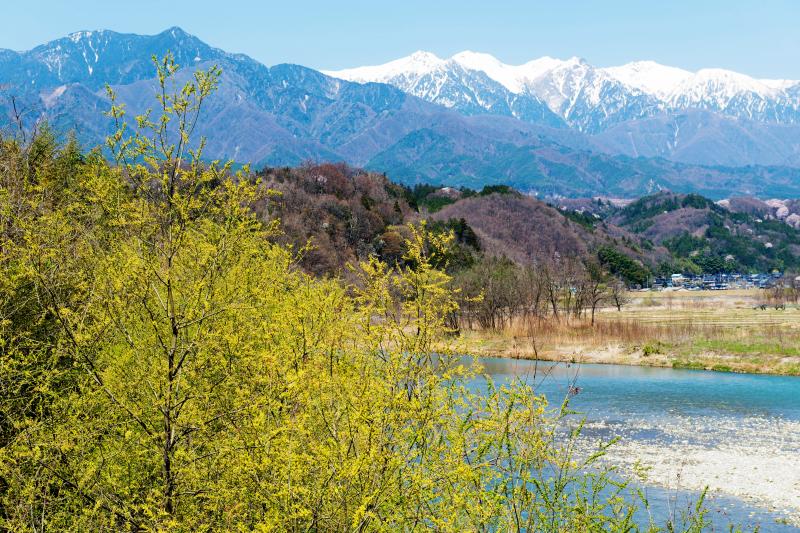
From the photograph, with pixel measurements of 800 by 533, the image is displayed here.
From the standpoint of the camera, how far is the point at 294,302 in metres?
12.8

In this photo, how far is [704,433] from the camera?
1355 inches

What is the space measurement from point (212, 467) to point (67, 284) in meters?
5.58

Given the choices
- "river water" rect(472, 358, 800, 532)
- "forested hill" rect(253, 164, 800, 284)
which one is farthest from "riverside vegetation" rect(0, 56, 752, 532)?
"forested hill" rect(253, 164, 800, 284)

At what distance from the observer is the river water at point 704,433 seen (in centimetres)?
2427

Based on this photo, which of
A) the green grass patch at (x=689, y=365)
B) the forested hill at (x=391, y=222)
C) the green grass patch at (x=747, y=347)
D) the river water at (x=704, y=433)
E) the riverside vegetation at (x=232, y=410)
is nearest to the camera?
the riverside vegetation at (x=232, y=410)

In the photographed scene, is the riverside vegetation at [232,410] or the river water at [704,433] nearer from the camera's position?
the riverside vegetation at [232,410]

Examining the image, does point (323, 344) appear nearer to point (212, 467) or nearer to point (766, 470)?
point (212, 467)

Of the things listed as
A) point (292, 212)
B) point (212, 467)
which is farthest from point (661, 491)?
point (292, 212)

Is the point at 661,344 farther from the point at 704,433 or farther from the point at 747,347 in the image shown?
the point at 704,433

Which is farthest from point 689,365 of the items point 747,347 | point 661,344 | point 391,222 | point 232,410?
point 391,222

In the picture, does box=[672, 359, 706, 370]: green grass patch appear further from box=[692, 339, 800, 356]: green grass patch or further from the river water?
box=[692, 339, 800, 356]: green grass patch

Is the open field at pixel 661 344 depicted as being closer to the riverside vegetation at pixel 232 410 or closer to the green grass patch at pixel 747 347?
the green grass patch at pixel 747 347

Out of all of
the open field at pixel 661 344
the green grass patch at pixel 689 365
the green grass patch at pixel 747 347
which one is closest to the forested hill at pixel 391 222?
the open field at pixel 661 344

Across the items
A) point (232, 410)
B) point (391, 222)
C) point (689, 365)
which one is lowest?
point (689, 365)
